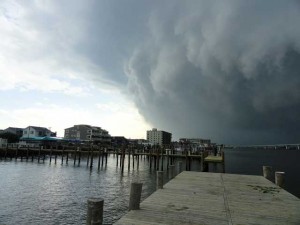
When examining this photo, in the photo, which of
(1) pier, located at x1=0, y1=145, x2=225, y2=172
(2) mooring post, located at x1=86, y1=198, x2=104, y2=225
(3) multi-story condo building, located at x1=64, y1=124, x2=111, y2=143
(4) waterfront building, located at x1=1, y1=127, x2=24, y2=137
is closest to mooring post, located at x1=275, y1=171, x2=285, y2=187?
(2) mooring post, located at x1=86, y1=198, x2=104, y2=225

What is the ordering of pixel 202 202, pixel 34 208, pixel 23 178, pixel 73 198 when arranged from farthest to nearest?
pixel 23 178 → pixel 73 198 → pixel 34 208 → pixel 202 202

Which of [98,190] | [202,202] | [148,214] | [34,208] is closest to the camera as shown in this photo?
[148,214]

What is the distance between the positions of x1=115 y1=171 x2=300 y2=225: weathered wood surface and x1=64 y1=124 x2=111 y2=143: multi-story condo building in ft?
499

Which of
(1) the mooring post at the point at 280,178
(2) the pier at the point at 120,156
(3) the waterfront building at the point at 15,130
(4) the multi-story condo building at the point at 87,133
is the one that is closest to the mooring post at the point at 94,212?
(1) the mooring post at the point at 280,178

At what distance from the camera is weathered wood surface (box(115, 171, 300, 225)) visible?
9883 millimetres

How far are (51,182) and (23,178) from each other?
17.8 ft

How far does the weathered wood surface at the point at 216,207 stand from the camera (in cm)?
988

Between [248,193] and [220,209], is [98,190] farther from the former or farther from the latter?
[220,209]

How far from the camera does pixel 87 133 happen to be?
167000 millimetres

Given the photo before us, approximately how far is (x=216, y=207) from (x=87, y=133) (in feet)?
527

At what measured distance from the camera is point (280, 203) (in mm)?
13188

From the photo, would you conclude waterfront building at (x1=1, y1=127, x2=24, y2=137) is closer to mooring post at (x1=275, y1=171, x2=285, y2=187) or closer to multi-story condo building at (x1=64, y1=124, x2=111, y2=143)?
multi-story condo building at (x1=64, y1=124, x2=111, y2=143)

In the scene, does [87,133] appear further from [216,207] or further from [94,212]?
[94,212]

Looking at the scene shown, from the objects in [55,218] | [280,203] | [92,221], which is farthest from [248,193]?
[55,218]
